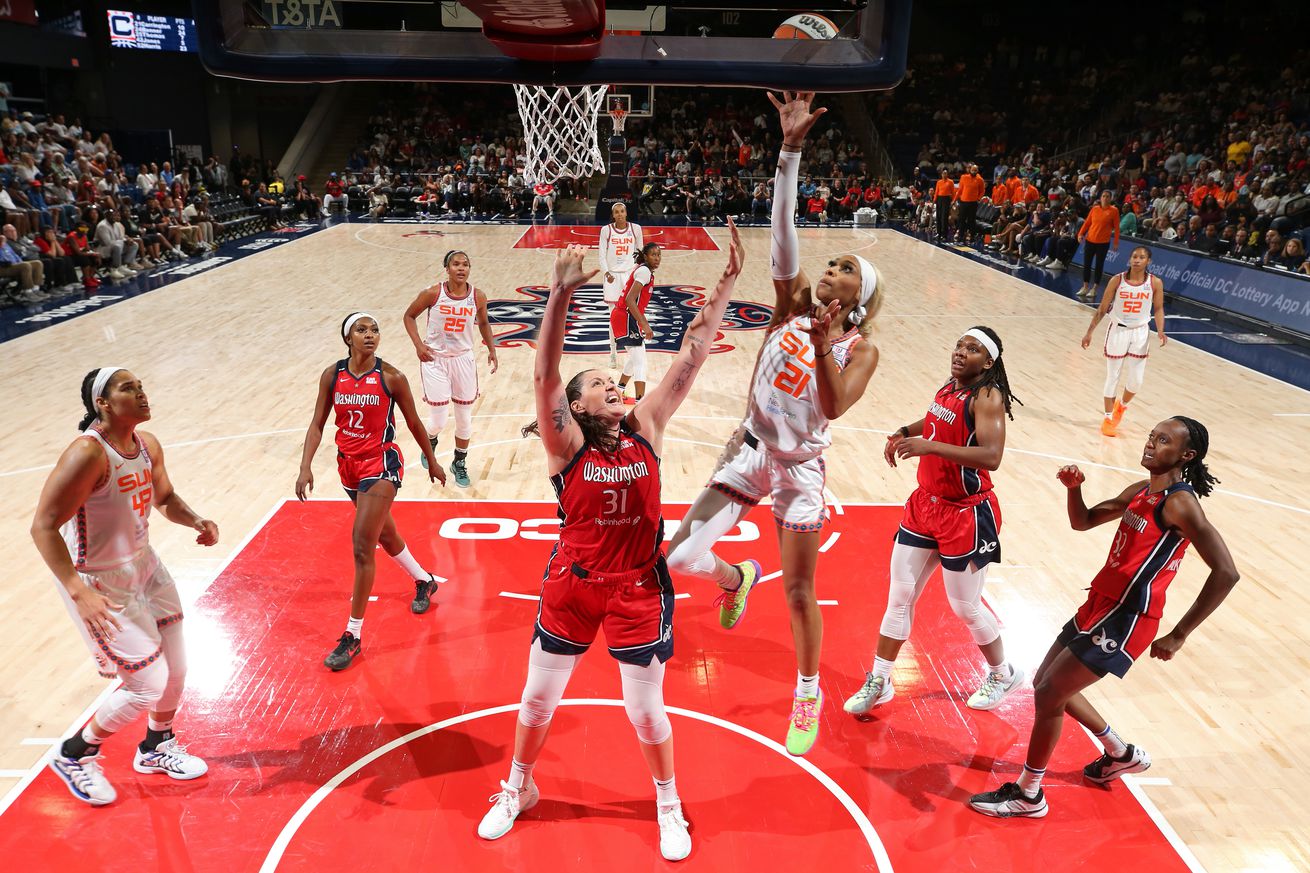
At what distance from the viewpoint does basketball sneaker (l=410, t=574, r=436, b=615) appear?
228 inches

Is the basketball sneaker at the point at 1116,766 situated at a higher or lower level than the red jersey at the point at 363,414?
lower

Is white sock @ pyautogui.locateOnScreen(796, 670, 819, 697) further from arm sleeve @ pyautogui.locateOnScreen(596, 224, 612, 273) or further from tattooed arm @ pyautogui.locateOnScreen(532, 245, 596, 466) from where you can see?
arm sleeve @ pyautogui.locateOnScreen(596, 224, 612, 273)

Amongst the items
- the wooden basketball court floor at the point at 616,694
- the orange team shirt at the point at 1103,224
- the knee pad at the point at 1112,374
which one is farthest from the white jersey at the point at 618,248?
the orange team shirt at the point at 1103,224

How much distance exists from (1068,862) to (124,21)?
3078 cm

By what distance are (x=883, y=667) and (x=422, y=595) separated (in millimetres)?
2752

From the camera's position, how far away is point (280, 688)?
16.4 feet

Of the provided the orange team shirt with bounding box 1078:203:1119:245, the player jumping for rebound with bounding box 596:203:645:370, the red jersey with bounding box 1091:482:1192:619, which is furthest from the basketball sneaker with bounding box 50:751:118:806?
the orange team shirt with bounding box 1078:203:1119:245

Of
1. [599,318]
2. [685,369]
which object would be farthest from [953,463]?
[599,318]

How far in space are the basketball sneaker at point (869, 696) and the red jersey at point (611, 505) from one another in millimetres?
1791

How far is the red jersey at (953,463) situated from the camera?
→ 4.45 metres

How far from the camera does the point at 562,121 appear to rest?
15406mm

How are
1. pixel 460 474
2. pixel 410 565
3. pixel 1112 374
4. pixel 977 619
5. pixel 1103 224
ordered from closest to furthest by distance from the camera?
1. pixel 977 619
2. pixel 410 565
3. pixel 460 474
4. pixel 1112 374
5. pixel 1103 224

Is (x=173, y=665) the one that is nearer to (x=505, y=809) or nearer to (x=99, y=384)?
(x=99, y=384)

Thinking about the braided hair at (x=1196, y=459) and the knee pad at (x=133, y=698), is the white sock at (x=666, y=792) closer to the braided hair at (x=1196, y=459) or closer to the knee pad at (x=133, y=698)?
the knee pad at (x=133, y=698)
